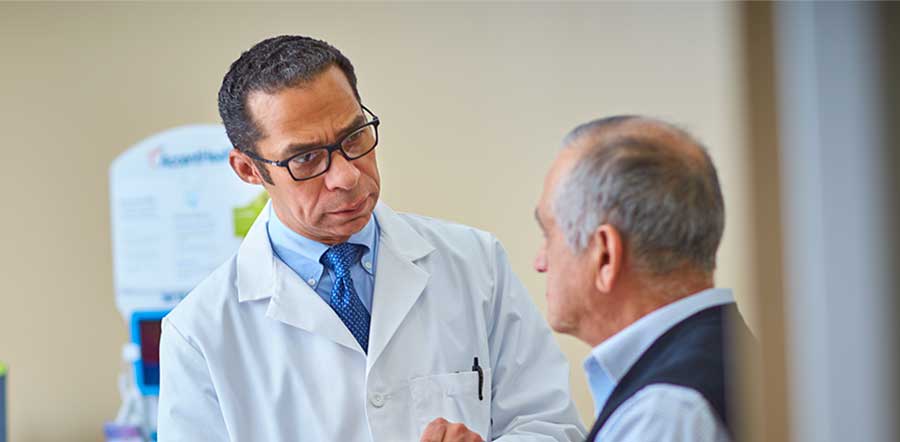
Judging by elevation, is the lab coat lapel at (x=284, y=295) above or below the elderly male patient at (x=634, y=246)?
below

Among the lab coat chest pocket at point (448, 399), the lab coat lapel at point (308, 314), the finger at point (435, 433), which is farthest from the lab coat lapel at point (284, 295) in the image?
the finger at point (435, 433)

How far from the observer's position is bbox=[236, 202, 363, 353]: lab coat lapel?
1.52 m

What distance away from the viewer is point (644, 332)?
3.45ft

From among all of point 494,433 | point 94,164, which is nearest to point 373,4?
point 94,164

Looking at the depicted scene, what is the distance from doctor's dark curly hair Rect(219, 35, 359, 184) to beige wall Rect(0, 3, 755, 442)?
4.44 feet

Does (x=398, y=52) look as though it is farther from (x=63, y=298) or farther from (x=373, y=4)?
(x=63, y=298)

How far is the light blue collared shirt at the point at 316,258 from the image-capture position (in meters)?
1.58

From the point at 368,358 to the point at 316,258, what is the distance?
7.6 inches

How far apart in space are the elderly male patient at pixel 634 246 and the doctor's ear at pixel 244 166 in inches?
23.7

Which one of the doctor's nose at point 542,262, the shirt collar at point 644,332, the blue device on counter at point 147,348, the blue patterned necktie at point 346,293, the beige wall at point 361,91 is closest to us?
the shirt collar at point 644,332

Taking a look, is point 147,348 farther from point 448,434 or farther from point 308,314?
point 448,434

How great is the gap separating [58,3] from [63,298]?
1051 millimetres

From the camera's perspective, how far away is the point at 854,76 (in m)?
0.31

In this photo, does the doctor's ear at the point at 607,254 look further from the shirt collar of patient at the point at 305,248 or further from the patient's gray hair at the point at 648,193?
the shirt collar of patient at the point at 305,248
